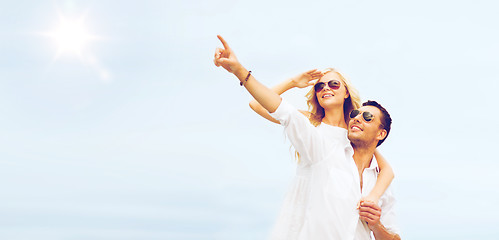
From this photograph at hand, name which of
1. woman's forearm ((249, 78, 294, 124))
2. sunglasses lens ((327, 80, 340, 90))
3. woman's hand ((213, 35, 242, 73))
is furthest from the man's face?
woman's hand ((213, 35, 242, 73))

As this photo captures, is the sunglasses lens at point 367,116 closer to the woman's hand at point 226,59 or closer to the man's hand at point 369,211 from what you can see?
the man's hand at point 369,211

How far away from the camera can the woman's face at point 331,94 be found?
7008 millimetres

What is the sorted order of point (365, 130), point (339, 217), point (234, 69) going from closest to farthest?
point (234, 69), point (339, 217), point (365, 130)

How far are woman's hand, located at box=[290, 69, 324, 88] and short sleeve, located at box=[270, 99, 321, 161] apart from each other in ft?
3.39

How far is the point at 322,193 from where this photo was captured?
6.47 meters

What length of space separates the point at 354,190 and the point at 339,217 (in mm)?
420

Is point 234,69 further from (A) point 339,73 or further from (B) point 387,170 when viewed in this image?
(B) point 387,170

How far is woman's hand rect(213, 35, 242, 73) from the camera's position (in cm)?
579

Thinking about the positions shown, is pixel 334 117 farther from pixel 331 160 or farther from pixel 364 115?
pixel 331 160

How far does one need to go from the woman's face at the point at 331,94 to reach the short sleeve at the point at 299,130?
71cm

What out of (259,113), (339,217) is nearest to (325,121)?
(259,113)

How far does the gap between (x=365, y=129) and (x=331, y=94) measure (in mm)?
620

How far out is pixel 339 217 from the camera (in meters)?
6.43

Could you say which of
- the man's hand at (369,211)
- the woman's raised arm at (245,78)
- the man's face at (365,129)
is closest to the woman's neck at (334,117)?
the man's face at (365,129)
